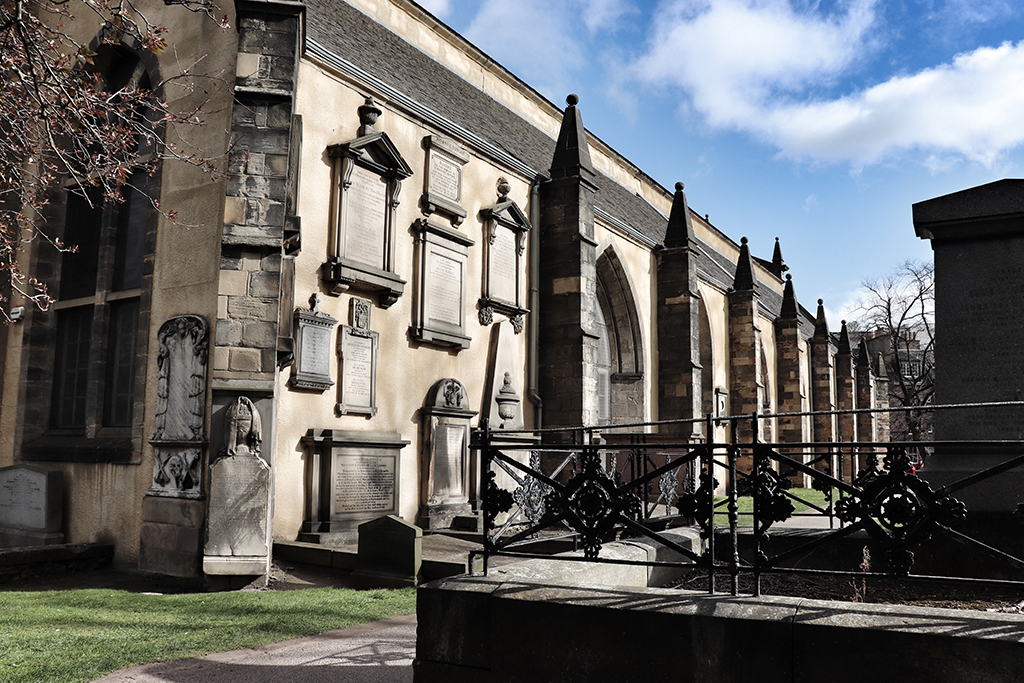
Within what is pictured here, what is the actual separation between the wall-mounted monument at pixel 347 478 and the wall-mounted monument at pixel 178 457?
62.2 inches

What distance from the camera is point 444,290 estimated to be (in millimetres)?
12219

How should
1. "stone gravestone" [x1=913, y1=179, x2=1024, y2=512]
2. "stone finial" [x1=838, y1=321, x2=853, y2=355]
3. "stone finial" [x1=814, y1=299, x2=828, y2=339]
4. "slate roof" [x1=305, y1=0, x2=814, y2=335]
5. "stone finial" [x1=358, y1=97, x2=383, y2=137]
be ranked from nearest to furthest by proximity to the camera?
"stone gravestone" [x1=913, y1=179, x2=1024, y2=512]
"stone finial" [x1=358, y1=97, x2=383, y2=137]
"slate roof" [x1=305, y1=0, x2=814, y2=335]
"stone finial" [x1=814, y1=299, x2=828, y2=339]
"stone finial" [x1=838, y1=321, x2=853, y2=355]

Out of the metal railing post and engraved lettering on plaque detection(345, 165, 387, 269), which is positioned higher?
engraved lettering on plaque detection(345, 165, 387, 269)

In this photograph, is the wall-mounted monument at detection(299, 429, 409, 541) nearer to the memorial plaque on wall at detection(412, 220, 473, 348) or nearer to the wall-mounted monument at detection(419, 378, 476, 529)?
the wall-mounted monument at detection(419, 378, 476, 529)

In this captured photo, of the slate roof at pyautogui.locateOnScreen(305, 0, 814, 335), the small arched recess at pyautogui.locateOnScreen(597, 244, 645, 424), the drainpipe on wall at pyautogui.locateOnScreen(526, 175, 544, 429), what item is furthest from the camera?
the small arched recess at pyautogui.locateOnScreen(597, 244, 645, 424)

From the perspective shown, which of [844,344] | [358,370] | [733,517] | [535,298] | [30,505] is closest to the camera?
[733,517]

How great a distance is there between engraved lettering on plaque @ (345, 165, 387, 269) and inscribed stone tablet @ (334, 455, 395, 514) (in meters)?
2.78

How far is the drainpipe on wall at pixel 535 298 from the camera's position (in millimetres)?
14320

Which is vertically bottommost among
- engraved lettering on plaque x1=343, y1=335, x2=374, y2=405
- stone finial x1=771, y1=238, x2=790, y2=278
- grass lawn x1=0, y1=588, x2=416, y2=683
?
grass lawn x1=0, y1=588, x2=416, y2=683

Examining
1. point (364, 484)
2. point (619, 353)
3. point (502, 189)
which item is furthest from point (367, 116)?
point (619, 353)

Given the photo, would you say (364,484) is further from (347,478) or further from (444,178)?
(444,178)

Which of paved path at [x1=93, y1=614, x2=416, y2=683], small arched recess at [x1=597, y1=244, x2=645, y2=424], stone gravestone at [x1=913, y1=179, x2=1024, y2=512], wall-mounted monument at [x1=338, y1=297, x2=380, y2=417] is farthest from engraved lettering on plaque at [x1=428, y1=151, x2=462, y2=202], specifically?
paved path at [x1=93, y1=614, x2=416, y2=683]

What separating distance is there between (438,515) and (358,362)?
2626 millimetres

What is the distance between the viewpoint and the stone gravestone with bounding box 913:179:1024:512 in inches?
230
